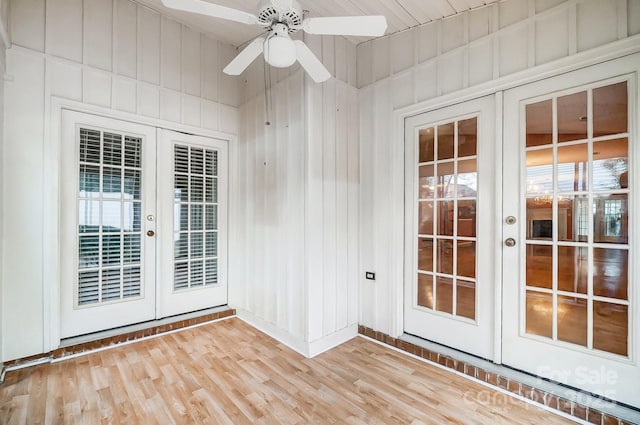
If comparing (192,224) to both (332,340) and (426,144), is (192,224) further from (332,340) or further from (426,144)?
(426,144)

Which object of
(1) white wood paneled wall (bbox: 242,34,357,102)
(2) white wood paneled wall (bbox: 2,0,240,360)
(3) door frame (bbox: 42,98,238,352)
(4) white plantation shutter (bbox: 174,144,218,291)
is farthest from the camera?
(4) white plantation shutter (bbox: 174,144,218,291)

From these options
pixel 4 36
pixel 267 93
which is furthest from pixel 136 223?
pixel 267 93

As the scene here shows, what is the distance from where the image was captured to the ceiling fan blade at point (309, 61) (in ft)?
5.99

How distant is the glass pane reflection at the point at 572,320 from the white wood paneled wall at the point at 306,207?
5.53ft

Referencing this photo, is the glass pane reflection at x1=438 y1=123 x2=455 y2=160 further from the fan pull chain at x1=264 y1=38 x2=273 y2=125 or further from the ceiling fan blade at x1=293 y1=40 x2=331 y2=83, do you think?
the fan pull chain at x1=264 y1=38 x2=273 y2=125

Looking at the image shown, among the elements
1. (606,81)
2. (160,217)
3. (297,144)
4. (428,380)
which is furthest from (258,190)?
(606,81)

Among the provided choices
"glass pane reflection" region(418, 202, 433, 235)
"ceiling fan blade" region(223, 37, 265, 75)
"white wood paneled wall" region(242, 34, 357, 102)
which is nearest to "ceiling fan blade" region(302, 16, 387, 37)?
"ceiling fan blade" region(223, 37, 265, 75)

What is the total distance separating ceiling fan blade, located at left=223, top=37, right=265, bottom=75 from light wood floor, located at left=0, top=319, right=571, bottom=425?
2.26 m

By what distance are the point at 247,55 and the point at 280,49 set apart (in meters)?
0.41

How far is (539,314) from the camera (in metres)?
2.17

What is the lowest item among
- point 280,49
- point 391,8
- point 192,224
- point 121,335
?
point 121,335

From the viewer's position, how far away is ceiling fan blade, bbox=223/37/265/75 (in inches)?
72.3

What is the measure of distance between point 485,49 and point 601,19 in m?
0.67

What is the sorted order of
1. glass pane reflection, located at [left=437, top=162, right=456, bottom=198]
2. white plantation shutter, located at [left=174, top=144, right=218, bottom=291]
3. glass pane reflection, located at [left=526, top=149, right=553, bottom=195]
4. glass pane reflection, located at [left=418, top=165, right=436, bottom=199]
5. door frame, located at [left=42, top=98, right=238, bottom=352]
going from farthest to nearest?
white plantation shutter, located at [left=174, top=144, right=218, bottom=291]
glass pane reflection, located at [left=418, top=165, right=436, bottom=199]
glass pane reflection, located at [left=437, top=162, right=456, bottom=198]
door frame, located at [left=42, top=98, right=238, bottom=352]
glass pane reflection, located at [left=526, top=149, right=553, bottom=195]
